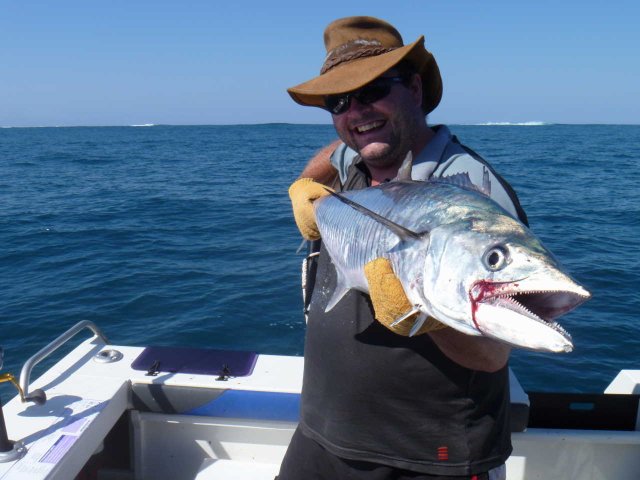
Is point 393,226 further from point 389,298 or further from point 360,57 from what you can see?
point 360,57

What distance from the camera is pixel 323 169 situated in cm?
311

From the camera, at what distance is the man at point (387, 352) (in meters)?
2.14

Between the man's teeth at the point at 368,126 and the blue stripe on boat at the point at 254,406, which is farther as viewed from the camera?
the blue stripe on boat at the point at 254,406

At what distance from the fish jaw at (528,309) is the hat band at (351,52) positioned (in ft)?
4.28

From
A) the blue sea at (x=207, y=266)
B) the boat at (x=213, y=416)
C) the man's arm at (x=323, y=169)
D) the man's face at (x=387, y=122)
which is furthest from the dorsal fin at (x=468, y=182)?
the blue sea at (x=207, y=266)

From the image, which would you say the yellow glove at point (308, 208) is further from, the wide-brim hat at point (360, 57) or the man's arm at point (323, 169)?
the wide-brim hat at point (360, 57)

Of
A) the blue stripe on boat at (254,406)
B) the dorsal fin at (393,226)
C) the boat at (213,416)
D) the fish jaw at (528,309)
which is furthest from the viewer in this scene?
the blue stripe on boat at (254,406)

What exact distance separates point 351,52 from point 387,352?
4.22ft

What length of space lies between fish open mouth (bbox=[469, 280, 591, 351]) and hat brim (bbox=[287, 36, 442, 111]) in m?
1.08

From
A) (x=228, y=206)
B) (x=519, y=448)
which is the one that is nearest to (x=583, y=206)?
(x=228, y=206)

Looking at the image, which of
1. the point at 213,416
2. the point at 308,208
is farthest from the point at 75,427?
the point at 308,208

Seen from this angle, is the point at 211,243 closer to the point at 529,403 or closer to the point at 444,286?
the point at 529,403

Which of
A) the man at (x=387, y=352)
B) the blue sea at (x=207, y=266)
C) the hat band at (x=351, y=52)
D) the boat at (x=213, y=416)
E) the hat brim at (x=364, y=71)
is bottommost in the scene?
the blue sea at (x=207, y=266)

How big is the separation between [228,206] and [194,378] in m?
13.6
